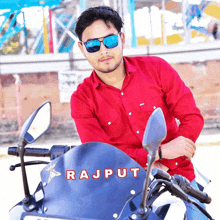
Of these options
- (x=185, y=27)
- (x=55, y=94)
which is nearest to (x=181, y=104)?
(x=55, y=94)

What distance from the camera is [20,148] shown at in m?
1.19

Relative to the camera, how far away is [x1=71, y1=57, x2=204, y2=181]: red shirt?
5.85 ft

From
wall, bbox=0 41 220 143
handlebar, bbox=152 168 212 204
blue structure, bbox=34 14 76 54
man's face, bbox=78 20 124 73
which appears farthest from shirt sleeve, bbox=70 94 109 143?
blue structure, bbox=34 14 76 54

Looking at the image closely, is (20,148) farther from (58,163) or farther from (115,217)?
(115,217)

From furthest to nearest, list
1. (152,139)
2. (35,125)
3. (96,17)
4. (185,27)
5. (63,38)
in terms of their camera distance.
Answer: (63,38)
(185,27)
(96,17)
(35,125)
(152,139)

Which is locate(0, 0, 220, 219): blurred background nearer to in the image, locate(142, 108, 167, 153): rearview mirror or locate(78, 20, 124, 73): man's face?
locate(78, 20, 124, 73): man's face

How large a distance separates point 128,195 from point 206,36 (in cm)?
1140

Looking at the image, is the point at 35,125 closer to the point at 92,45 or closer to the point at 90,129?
the point at 90,129

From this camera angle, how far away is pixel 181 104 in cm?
178

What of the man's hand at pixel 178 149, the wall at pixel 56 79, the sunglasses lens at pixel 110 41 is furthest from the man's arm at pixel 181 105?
the wall at pixel 56 79

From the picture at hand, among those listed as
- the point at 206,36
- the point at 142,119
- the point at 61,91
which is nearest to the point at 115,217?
the point at 142,119

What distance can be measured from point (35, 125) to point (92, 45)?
636 mm

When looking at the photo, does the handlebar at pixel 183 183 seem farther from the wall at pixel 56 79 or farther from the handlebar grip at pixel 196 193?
the wall at pixel 56 79

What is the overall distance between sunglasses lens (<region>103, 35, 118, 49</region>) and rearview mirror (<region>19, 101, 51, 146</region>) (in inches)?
20.2
